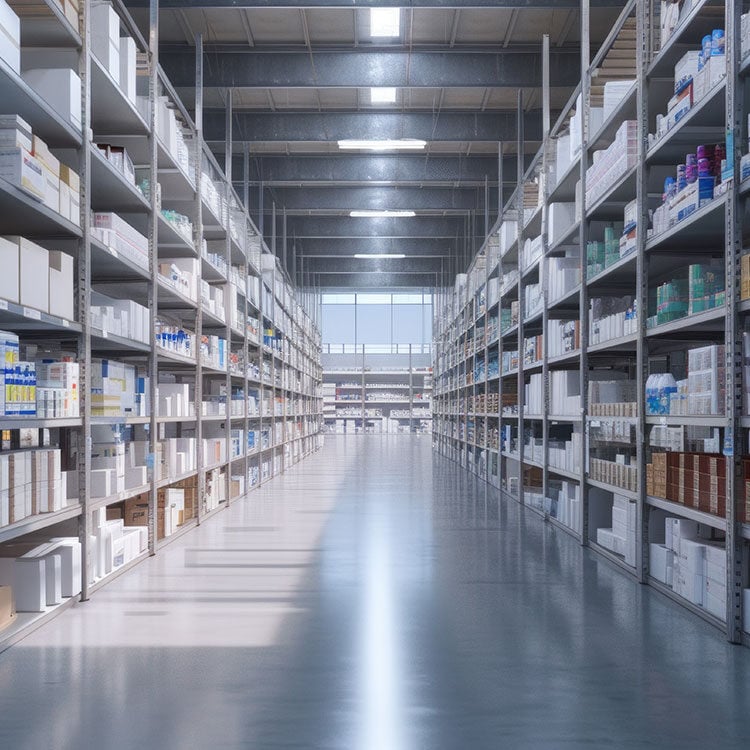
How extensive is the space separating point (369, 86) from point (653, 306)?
494 centimetres

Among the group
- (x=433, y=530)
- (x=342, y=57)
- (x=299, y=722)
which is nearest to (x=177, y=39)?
(x=342, y=57)

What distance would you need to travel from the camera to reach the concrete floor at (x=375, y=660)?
2570 millimetres

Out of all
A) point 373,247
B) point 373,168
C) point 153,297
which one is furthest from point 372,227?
point 153,297

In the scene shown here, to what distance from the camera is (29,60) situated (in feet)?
14.1

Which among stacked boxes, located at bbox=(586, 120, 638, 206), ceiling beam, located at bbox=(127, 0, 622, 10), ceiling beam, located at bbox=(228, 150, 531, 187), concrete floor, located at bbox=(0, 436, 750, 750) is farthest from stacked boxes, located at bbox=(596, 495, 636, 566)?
ceiling beam, located at bbox=(228, 150, 531, 187)

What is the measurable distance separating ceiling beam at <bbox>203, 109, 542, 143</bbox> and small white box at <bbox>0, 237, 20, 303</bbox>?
8515mm

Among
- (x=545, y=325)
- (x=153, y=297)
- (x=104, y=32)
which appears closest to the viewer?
(x=104, y=32)

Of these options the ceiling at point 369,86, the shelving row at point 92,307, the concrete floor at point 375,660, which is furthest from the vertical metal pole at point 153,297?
the ceiling at point 369,86

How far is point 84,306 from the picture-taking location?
4.23 metres

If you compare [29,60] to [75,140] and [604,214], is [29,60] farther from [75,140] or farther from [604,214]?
[604,214]

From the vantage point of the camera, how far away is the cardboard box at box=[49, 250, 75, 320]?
3887 mm

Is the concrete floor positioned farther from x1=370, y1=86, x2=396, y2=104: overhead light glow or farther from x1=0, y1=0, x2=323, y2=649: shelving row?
x1=370, y1=86, x2=396, y2=104: overhead light glow

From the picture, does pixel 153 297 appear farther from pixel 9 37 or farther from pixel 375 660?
pixel 375 660

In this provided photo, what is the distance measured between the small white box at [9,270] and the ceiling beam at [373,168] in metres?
10.5
